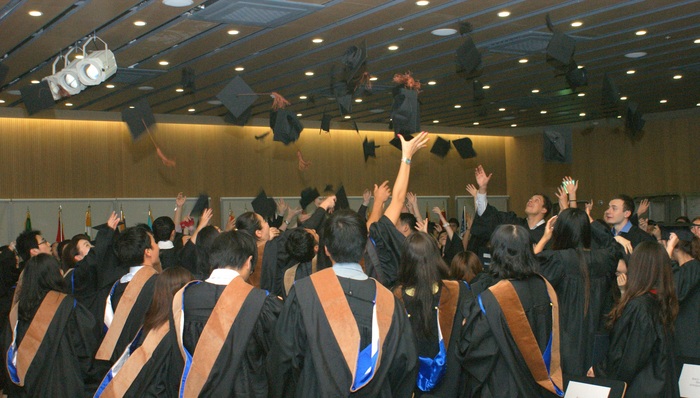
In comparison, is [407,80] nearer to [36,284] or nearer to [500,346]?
[36,284]

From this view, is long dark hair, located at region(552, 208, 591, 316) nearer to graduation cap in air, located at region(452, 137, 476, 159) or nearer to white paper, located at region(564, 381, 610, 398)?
white paper, located at region(564, 381, 610, 398)

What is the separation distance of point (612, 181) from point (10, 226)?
→ 12454 mm

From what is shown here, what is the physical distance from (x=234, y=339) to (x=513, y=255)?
133 centimetres

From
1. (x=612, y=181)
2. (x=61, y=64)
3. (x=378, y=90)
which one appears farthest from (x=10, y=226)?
(x=612, y=181)

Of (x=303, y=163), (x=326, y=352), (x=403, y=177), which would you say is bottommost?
(x=326, y=352)

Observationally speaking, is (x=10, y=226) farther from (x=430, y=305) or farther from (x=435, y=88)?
(x=430, y=305)

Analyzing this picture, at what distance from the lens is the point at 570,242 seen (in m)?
4.19

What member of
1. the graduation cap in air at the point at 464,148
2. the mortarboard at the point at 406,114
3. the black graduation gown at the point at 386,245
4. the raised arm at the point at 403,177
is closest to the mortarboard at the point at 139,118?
the mortarboard at the point at 406,114

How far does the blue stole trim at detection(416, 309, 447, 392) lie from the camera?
145 inches

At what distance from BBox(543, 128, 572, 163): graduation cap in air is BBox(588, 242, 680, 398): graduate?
585cm

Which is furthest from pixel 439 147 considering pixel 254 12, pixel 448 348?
pixel 448 348

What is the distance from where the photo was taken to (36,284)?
4402 mm

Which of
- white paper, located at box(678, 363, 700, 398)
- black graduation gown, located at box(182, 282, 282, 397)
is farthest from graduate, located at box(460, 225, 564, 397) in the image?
white paper, located at box(678, 363, 700, 398)

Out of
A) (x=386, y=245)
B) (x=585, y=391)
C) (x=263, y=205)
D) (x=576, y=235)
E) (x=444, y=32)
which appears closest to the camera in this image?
(x=585, y=391)
